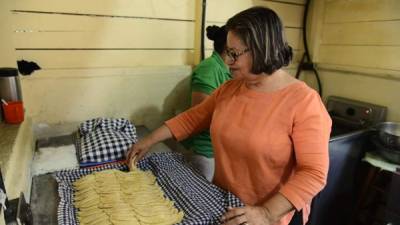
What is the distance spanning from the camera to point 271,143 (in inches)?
37.1

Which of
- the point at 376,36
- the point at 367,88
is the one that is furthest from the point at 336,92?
the point at 376,36

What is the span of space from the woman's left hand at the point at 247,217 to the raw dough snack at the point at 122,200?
0.15 metres

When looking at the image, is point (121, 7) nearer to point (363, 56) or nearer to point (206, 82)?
point (206, 82)

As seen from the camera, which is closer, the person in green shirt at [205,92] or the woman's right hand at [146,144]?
the woman's right hand at [146,144]

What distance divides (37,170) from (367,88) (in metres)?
2.14

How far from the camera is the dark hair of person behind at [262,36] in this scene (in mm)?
921

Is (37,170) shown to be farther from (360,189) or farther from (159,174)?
(360,189)

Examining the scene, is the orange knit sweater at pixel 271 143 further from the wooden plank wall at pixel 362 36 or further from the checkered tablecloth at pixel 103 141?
the wooden plank wall at pixel 362 36

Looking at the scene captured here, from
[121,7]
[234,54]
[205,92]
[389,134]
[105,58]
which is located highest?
[121,7]

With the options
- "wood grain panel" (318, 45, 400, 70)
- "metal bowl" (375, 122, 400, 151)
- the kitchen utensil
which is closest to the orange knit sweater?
the kitchen utensil

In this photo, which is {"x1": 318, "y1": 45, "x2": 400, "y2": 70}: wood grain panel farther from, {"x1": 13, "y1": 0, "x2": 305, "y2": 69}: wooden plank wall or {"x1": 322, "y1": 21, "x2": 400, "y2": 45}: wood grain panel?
{"x1": 13, "y1": 0, "x2": 305, "y2": 69}: wooden plank wall

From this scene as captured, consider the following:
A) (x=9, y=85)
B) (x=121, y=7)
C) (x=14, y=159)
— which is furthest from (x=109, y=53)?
(x=14, y=159)

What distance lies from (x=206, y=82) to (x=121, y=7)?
73 cm

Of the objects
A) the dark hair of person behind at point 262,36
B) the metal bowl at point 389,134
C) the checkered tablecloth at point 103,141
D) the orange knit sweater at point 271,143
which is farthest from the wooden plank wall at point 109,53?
the metal bowl at point 389,134
